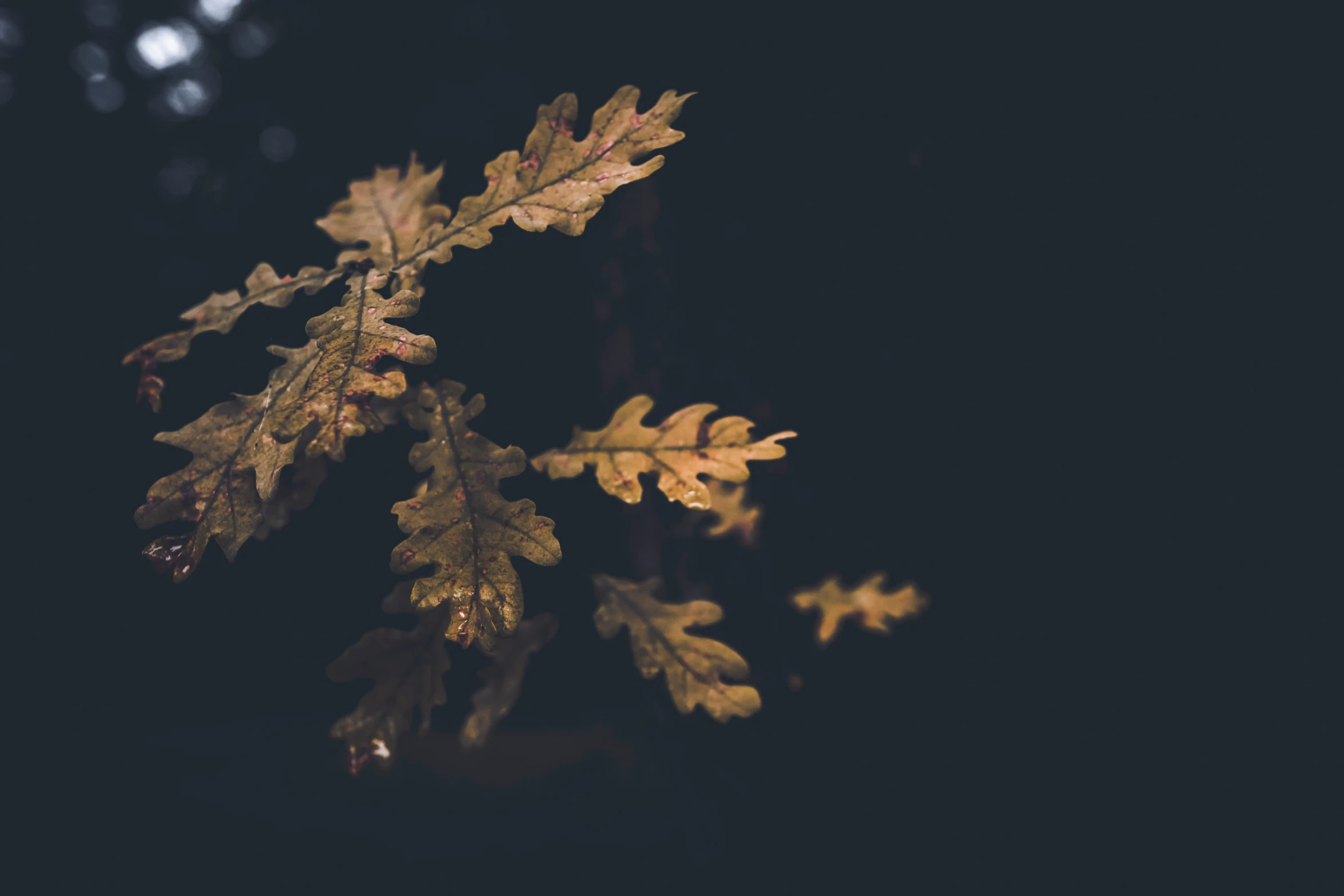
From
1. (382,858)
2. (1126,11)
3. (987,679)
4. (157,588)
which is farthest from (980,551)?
(157,588)

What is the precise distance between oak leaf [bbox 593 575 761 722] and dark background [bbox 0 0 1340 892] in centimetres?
26

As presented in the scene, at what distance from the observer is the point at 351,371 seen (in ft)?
2.46

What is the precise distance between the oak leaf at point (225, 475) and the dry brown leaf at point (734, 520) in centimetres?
84

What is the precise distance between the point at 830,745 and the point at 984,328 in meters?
1.07

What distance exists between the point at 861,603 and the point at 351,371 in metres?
1.12

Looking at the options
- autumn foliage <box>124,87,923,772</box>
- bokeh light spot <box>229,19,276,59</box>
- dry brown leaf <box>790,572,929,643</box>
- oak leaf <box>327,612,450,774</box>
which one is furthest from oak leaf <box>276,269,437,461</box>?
bokeh light spot <box>229,19,276,59</box>

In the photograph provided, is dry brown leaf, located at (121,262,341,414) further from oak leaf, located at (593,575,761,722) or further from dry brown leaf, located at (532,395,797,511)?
oak leaf, located at (593,575,761,722)

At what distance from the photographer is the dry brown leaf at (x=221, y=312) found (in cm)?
94

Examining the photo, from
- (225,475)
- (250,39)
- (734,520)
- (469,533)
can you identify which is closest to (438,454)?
(469,533)

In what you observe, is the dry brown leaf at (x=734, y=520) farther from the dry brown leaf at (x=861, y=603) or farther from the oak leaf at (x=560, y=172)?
the oak leaf at (x=560, y=172)

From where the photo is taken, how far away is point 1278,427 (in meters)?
1.43

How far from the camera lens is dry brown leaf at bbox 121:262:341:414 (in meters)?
0.94

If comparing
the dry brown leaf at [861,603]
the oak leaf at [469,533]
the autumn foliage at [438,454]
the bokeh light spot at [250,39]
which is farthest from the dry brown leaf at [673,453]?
the bokeh light spot at [250,39]

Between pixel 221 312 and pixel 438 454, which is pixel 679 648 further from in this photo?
pixel 221 312
